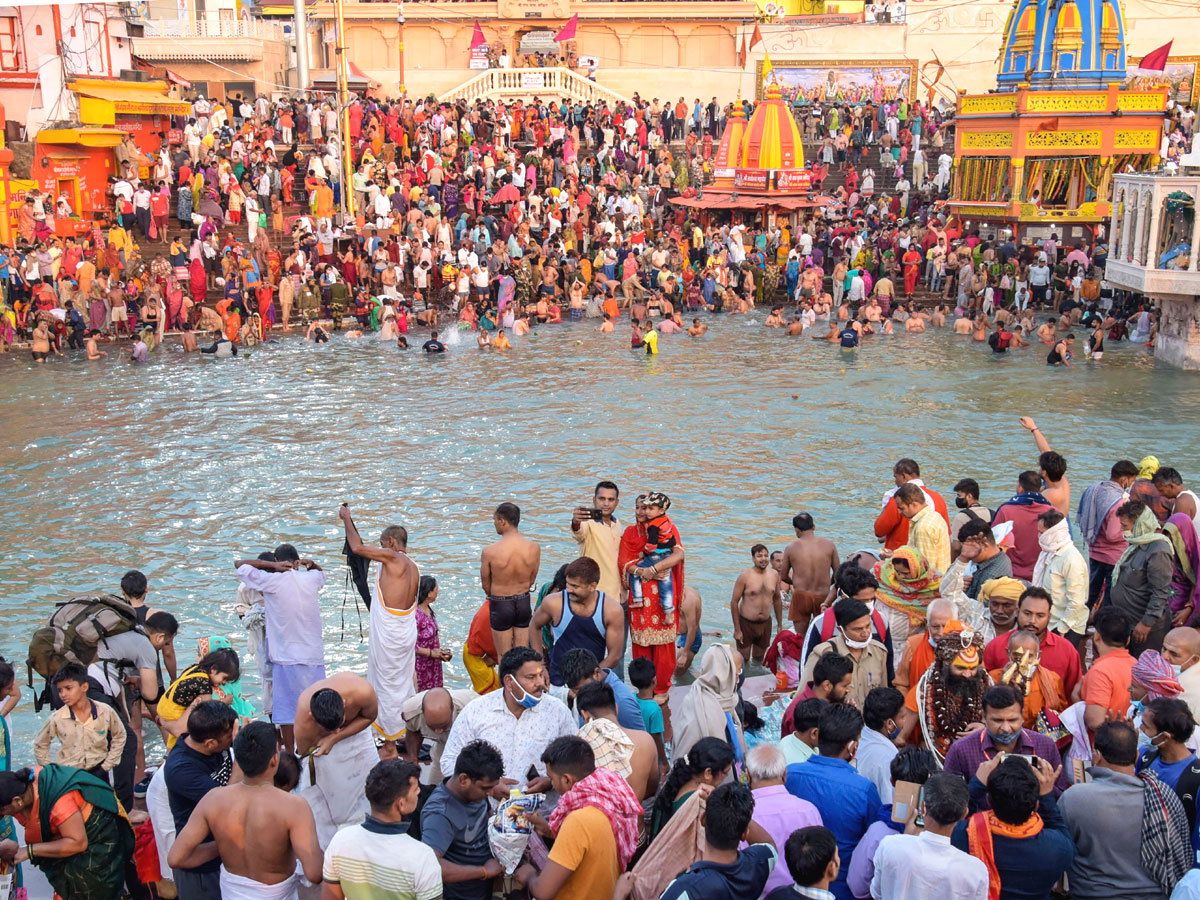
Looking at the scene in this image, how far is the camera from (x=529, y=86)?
→ 112ft

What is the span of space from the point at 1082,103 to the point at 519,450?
56.0 ft

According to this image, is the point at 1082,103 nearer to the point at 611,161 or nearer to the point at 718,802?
the point at 611,161

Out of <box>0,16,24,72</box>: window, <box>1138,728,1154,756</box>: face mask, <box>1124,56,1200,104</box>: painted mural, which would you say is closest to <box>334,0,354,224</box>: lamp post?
<box>0,16,24,72</box>: window

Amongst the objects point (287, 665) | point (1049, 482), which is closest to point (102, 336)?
point (287, 665)

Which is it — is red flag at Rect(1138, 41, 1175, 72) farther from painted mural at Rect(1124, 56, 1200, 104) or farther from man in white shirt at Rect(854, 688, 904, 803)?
man in white shirt at Rect(854, 688, 904, 803)

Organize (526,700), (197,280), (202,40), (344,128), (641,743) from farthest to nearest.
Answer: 1. (202,40)
2. (344,128)
3. (197,280)
4. (526,700)
5. (641,743)

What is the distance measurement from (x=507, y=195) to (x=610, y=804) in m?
22.3

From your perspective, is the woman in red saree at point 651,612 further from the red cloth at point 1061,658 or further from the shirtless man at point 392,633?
the red cloth at point 1061,658

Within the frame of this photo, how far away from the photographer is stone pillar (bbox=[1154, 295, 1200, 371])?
1727 cm

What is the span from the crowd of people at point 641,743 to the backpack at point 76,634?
0.02 metres

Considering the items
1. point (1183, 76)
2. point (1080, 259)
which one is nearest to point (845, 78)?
point (1183, 76)

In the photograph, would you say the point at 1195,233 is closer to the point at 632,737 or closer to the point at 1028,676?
the point at 1028,676

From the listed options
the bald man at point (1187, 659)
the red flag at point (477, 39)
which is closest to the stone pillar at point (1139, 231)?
the bald man at point (1187, 659)

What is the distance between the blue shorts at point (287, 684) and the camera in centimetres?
654
